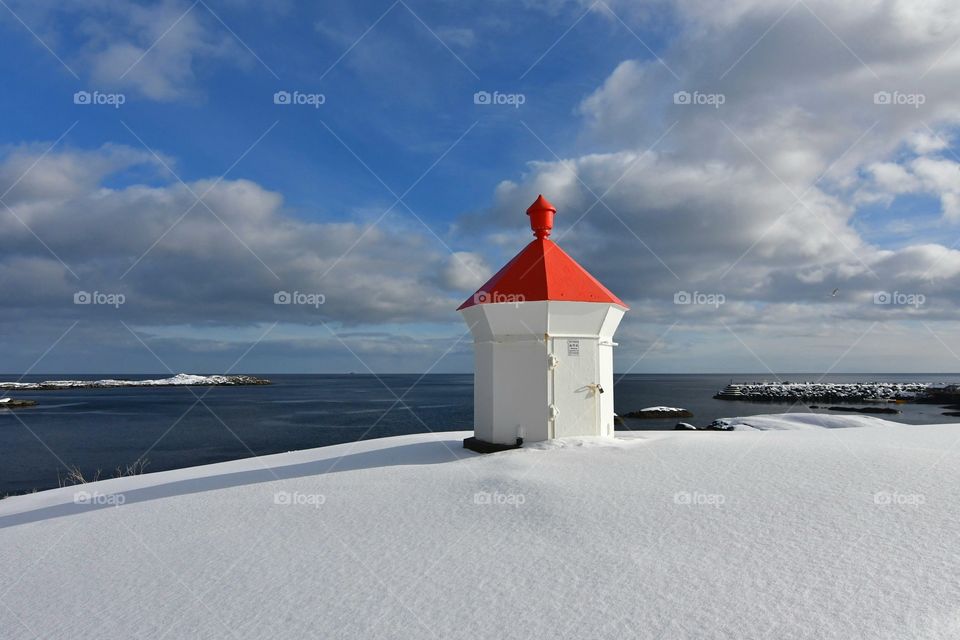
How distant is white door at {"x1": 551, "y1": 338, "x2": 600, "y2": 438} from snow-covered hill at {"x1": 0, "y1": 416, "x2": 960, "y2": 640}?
0.87m

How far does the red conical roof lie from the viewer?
10000 mm

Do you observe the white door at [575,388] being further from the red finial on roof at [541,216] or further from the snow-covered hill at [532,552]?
the red finial on roof at [541,216]

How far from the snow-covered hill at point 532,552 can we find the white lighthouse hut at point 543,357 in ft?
3.08

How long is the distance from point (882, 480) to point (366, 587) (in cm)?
624

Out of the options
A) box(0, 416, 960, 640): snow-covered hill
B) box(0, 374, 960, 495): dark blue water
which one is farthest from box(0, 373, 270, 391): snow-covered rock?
box(0, 416, 960, 640): snow-covered hill

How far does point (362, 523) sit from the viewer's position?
6609 mm

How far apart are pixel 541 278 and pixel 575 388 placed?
2104mm

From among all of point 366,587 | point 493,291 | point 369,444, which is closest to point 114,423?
point 369,444

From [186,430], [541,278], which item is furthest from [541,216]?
[186,430]

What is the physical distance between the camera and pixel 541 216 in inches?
438

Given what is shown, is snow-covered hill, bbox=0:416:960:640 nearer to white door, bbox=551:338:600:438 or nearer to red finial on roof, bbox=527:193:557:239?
white door, bbox=551:338:600:438

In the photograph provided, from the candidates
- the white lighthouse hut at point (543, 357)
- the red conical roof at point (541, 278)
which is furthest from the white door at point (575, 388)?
the red conical roof at point (541, 278)

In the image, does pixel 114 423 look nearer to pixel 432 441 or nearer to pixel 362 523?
pixel 432 441

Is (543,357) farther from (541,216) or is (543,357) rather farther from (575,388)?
(541,216)
